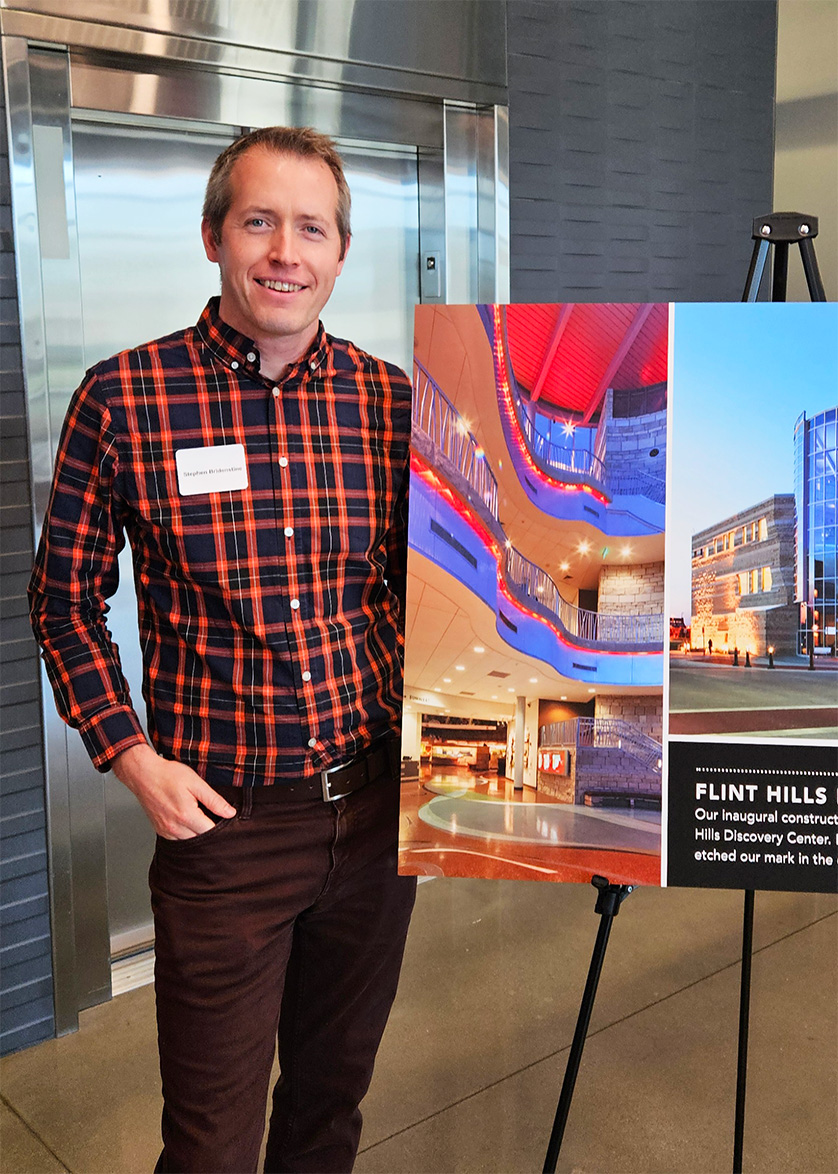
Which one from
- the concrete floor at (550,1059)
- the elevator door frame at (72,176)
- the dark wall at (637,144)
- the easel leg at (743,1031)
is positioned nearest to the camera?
the easel leg at (743,1031)

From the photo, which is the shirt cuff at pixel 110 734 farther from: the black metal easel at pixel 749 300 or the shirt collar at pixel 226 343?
the black metal easel at pixel 749 300

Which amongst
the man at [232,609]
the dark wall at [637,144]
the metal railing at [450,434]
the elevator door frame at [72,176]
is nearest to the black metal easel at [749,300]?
the man at [232,609]

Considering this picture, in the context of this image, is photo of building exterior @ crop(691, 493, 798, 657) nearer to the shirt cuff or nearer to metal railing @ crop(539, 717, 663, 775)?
metal railing @ crop(539, 717, 663, 775)

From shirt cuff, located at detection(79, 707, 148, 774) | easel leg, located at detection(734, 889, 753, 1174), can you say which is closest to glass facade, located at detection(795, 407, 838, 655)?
easel leg, located at detection(734, 889, 753, 1174)

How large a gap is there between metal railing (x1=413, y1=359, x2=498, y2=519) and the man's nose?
234mm

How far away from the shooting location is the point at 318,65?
9.45 feet

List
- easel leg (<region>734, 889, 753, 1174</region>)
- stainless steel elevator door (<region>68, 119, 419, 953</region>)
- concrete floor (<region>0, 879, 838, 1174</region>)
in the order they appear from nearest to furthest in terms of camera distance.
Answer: easel leg (<region>734, 889, 753, 1174</region>) → concrete floor (<region>0, 879, 838, 1174</region>) → stainless steel elevator door (<region>68, 119, 419, 953</region>)

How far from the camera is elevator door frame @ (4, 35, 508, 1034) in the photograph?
243cm

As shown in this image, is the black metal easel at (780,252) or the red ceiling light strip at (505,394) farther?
the black metal easel at (780,252)

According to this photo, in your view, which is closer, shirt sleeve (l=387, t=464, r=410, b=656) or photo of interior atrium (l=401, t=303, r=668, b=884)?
photo of interior atrium (l=401, t=303, r=668, b=884)

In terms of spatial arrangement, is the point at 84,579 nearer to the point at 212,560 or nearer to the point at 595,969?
the point at 212,560

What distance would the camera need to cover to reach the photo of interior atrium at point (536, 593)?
157 centimetres

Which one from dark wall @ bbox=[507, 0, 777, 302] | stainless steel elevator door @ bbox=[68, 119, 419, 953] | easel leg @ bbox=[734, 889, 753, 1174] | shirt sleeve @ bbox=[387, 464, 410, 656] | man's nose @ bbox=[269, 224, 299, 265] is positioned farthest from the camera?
dark wall @ bbox=[507, 0, 777, 302]

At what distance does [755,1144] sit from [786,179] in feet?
10.4
